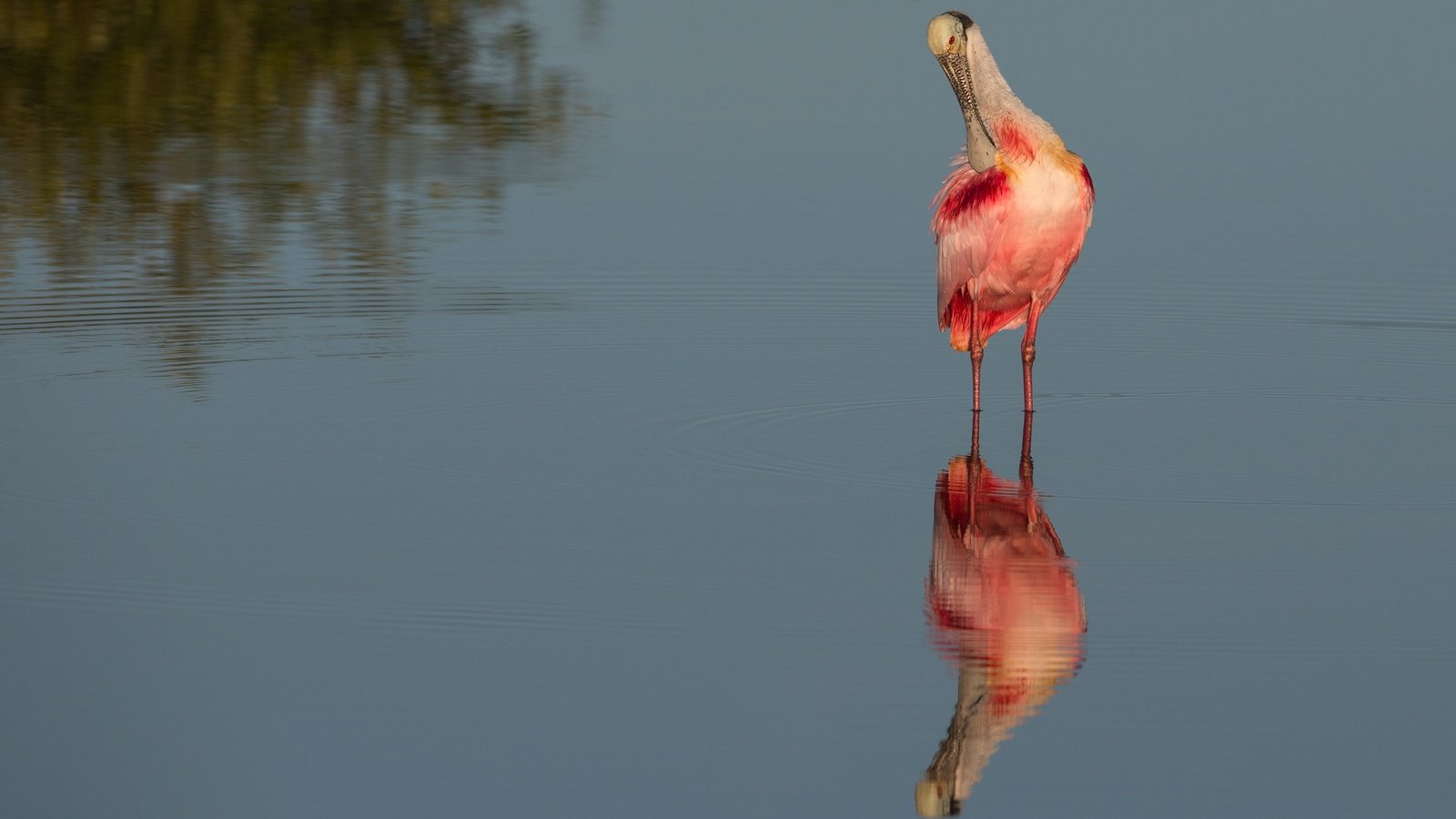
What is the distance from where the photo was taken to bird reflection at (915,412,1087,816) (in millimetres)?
7230

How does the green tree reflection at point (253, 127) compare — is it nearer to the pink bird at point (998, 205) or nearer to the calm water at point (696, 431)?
the calm water at point (696, 431)

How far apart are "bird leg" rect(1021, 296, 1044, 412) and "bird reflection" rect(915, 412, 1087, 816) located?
1036mm

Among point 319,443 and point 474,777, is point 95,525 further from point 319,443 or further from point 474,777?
point 474,777

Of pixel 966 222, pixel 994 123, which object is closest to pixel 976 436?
pixel 966 222

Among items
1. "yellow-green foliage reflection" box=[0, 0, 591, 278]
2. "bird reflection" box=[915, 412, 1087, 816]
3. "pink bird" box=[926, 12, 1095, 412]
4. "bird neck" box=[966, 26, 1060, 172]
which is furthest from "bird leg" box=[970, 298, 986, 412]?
"yellow-green foliage reflection" box=[0, 0, 591, 278]

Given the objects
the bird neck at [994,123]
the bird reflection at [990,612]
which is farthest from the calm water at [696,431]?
the bird neck at [994,123]

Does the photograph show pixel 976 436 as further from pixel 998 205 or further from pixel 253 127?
pixel 253 127

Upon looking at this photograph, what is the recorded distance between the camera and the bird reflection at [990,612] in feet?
23.7

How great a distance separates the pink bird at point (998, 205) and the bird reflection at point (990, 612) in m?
1.30

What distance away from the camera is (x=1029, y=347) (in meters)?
12.0

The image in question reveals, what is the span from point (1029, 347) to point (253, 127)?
8565 mm

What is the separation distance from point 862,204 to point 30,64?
8356mm

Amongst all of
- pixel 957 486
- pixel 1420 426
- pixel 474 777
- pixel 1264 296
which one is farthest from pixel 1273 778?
pixel 1264 296

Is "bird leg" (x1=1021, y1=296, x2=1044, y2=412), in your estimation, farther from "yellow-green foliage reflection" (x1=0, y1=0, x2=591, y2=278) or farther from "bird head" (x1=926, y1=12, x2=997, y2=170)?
"yellow-green foliage reflection" (x1=0, y1=0, x2=591, y2=278)
